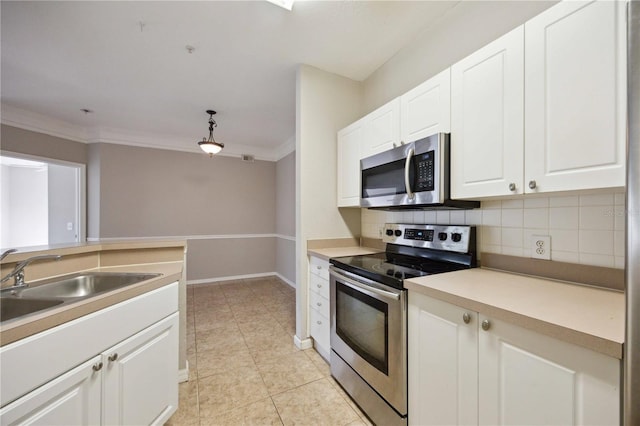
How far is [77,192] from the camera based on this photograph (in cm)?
403

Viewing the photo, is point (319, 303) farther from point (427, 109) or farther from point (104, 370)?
point (427, 109)

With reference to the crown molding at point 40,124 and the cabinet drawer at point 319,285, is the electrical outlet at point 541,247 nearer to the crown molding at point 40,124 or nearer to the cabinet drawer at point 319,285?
the cabinet drawer at point 319,285

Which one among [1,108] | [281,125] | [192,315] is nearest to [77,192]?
[1,108]

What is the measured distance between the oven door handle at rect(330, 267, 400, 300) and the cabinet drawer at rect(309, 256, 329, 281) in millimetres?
188

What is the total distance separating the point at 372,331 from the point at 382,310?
0.20m

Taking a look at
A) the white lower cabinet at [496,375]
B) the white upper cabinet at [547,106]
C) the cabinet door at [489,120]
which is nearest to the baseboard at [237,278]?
the white lower cabinet at [496,375]

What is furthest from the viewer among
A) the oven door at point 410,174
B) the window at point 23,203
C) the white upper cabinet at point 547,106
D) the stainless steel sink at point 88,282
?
the window at point 23,203

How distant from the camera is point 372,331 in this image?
1.53 m

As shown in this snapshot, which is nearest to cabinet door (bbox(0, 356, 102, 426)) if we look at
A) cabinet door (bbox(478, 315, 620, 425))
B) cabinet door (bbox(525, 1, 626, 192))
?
cabinet door (bbox(478, 315, 620, 425))

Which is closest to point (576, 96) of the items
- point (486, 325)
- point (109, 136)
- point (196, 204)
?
point (486, 325)

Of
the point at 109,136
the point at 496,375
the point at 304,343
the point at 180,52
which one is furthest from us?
the point at 109,136

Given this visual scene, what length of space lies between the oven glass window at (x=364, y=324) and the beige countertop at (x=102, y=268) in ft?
3.61

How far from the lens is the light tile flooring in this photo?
1.58 metres

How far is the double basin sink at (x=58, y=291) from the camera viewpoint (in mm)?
1154
